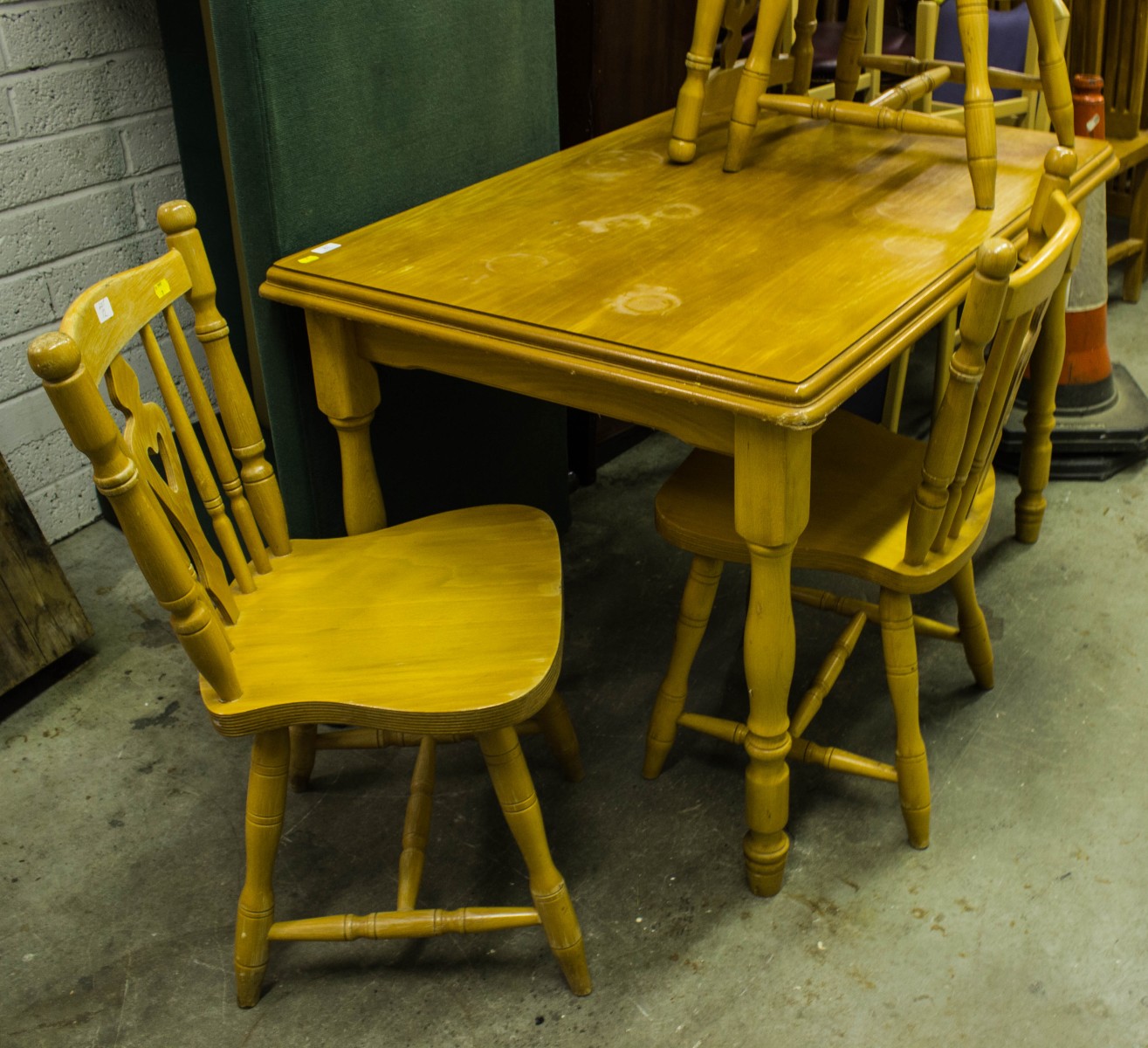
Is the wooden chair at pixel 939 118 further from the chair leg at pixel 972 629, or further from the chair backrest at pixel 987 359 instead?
the chair leg at pixel 972 629

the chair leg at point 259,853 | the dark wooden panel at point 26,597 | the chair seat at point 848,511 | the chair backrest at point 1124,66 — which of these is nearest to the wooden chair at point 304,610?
the chair leg at point 259,853

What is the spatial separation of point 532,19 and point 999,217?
0.81 m

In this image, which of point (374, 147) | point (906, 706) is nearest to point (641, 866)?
point (906, 706)

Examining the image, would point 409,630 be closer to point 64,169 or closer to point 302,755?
point 302,755

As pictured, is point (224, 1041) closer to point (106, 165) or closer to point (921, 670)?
point (921, 670)

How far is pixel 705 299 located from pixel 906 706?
0.65 meters

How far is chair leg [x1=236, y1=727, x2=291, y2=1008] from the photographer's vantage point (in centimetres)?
138

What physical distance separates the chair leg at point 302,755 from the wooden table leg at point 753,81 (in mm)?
1085

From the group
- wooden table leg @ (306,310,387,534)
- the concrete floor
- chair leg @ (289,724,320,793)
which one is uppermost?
wooden table leg @ (306,310,387,534)

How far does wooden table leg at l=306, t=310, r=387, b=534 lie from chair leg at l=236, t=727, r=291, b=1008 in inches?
15.5

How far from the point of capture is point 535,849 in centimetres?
140

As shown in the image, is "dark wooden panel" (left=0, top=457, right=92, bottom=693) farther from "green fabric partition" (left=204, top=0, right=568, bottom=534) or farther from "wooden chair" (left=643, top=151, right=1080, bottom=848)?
"wooden chair" (left=643, top=151, right=1080, bottom=848)

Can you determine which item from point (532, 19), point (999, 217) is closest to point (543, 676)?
point (999, 217)

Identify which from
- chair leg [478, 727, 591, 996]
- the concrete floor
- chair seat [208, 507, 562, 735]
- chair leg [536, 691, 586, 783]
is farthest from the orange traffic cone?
chair leg [478, 727, 591, 996]
